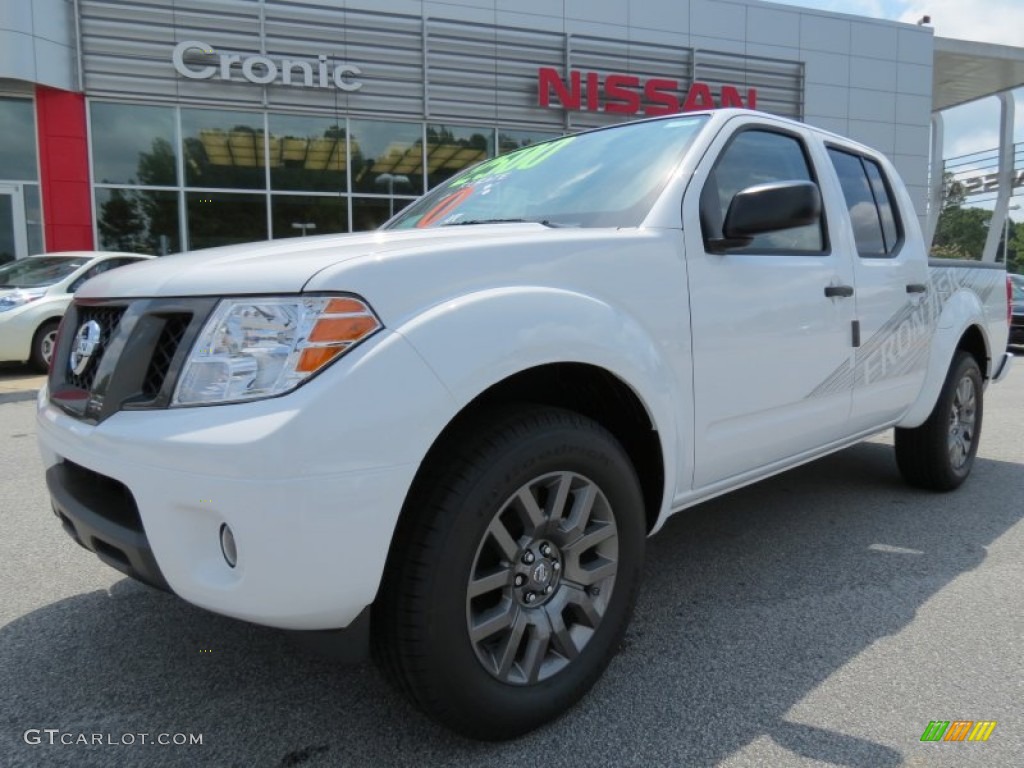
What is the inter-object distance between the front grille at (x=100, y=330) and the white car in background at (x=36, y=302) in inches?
288

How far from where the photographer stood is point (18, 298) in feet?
29.3

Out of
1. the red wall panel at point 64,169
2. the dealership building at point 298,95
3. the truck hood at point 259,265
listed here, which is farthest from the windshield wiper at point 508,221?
the red wall panel at point 64,169

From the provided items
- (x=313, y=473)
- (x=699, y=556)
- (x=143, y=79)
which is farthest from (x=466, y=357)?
(x=143, y=79)

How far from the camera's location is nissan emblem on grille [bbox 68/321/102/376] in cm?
210

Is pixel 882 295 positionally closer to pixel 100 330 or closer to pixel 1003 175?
pixel 100 330

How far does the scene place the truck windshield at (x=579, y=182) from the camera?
2.56m

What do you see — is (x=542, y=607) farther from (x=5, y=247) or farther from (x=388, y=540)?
(x=5, y=247)

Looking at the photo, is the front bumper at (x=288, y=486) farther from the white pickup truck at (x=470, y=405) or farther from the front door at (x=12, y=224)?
the front door at (x=12, y=224)

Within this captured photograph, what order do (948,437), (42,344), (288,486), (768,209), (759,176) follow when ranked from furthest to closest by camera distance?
(42,344), (948,437), (759,176), (768,209), (288,486)

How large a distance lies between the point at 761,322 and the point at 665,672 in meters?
1.22

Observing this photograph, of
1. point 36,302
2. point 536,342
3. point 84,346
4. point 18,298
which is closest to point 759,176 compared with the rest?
point 536,342

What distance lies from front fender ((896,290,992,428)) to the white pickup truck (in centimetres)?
122

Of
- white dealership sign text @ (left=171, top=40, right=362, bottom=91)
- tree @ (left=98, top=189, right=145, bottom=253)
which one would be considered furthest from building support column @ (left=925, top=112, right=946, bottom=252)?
tree @ (left=98, top=189, right=145, bottom=253)

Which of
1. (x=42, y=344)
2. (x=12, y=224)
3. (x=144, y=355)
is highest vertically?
(x=12, y=224)
